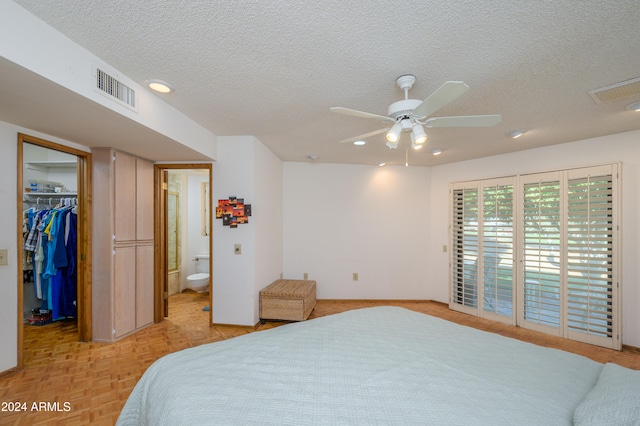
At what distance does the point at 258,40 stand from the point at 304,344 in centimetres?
179

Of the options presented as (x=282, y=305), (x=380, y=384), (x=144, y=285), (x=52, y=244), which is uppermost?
(x=52, y=244)

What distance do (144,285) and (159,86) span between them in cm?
249

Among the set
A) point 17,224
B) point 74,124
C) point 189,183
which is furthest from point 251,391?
point 189,183

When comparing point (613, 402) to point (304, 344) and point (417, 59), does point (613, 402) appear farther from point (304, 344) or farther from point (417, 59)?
point (417, 59)

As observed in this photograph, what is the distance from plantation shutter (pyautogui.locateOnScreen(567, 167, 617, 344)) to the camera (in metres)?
3.17

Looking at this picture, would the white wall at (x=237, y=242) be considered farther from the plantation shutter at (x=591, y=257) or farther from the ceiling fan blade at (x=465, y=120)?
the plantation shutter at (x=591, y=257)

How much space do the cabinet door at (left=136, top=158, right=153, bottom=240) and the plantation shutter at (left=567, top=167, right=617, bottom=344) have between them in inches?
203

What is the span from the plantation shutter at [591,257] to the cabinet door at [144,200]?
516cm

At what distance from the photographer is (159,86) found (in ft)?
7.25

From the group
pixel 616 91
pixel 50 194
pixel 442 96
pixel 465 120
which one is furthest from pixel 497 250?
pixel 50 194

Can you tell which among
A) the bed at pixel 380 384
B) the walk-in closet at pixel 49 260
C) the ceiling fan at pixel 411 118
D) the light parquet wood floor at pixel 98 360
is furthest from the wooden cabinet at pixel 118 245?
the ceiling fan at pixel 411 118

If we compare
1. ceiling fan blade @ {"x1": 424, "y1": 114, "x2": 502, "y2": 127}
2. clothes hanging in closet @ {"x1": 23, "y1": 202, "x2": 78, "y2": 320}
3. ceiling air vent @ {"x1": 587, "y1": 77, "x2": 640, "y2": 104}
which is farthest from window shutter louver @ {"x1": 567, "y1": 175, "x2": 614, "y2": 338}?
clothes hanging in closet @ {"x1": 23, "y1": 202, "x2": 78, "y2": 320}

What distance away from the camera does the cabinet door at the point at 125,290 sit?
3164mm

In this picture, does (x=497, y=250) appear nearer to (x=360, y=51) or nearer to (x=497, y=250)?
(x=497, y=250)
